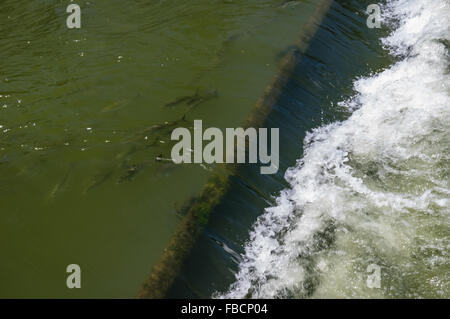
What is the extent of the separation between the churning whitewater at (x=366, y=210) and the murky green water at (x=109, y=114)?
44.5 inches

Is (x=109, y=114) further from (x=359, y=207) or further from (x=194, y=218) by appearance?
(x=359, y=207)

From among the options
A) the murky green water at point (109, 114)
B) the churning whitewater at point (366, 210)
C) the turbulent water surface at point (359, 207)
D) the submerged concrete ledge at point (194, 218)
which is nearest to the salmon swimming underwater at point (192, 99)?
the murky green water at point (109, 114)

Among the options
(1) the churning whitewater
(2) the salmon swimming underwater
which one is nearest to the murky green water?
(2) the salmon swimming underwater

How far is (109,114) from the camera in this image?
5.52 meters

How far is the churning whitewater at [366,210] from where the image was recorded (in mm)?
4070

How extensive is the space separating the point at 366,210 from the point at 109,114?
11.8 feet

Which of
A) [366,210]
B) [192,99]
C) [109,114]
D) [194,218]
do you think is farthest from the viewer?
[192,99]

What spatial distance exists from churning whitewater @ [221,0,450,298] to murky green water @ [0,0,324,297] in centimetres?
113

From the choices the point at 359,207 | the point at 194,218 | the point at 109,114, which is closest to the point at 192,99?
the point at 109,114

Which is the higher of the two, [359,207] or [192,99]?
[192,99]

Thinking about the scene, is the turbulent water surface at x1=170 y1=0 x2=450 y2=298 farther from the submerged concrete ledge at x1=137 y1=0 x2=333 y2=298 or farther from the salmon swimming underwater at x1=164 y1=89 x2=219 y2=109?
the salmon swimming underwater at x1=164 y1=89 x2=219 y2=109

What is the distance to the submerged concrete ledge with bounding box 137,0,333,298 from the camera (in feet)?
12.5

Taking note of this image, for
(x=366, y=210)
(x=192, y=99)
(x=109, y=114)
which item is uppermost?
(x=192, y=99)

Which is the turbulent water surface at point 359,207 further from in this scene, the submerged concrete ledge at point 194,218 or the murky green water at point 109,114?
the murky green water at point 109,114
